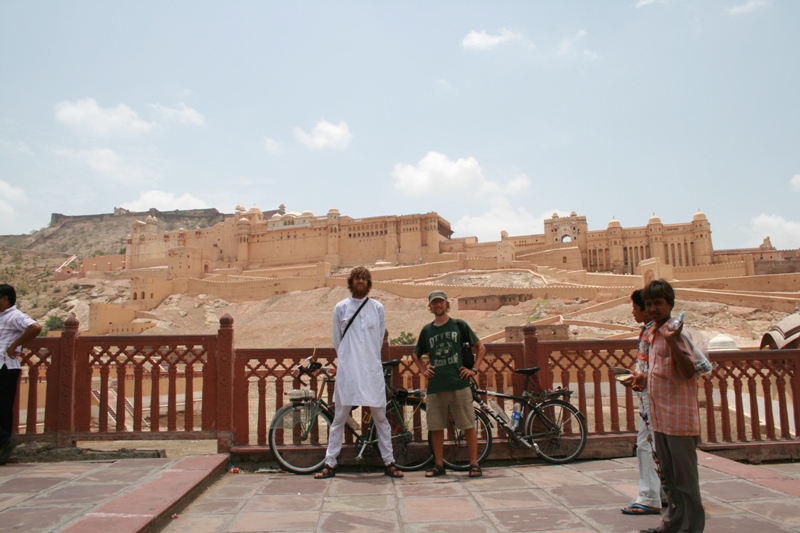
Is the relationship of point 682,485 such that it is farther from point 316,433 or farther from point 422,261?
point 422,261

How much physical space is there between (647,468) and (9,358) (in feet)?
19.6

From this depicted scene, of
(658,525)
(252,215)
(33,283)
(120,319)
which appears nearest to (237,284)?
(120,319)

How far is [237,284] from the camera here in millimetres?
49031

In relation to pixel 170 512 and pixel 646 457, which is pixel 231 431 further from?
pixel 646 457

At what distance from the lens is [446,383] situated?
5625 millimetres

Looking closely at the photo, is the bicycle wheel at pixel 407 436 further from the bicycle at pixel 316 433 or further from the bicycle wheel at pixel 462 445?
the bicycle wheel at pixel 462 445

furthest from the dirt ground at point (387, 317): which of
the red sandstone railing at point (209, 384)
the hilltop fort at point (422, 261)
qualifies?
the red sandstone railing at point (209, 384)

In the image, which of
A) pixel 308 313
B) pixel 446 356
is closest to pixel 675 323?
pixel 446 356

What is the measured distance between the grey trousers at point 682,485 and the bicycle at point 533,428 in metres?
2.06

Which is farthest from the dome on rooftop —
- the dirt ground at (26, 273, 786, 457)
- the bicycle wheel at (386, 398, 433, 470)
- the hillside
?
the hillside

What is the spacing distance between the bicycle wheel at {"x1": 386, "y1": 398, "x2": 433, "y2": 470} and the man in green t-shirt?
282mm

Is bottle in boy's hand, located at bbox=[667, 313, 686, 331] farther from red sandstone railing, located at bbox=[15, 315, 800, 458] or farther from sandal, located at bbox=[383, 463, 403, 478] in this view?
sandal, located at bbox=[383, 463, 403, 478]

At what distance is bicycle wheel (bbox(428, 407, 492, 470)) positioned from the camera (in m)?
5.92

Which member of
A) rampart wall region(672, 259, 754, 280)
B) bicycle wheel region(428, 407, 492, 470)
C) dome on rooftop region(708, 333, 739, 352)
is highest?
rampart wall region(672, 259, 754, 280)
